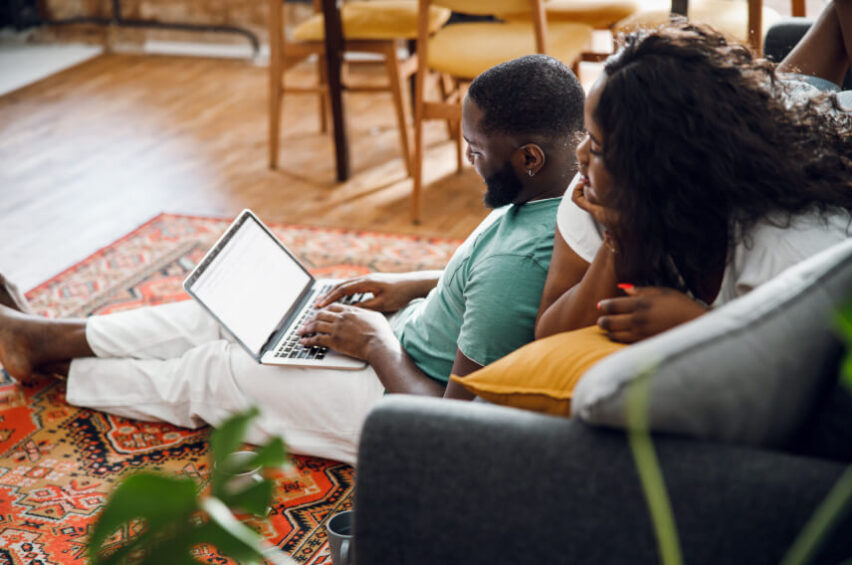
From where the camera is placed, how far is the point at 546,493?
88 centimetres

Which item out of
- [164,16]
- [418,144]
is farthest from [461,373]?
[164,16]

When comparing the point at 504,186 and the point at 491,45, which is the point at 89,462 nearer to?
the point at 504,186

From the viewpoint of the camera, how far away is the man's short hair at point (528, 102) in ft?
4.85

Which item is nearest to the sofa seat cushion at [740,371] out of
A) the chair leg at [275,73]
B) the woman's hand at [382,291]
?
the woman's hand at [382,291]

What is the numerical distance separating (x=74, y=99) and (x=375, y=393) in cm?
339

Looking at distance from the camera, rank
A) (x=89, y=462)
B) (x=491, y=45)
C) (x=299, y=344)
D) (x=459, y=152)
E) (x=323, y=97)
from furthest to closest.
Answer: (x=323, y=97), (x=459, y=152), (x=491, y=45), (x=89, y=462), (x=299, y=344)

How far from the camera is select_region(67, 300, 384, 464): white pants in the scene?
169 centimetres

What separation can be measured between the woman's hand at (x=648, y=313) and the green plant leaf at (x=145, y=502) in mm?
681

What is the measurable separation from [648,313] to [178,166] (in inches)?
112

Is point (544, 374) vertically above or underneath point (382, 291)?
above

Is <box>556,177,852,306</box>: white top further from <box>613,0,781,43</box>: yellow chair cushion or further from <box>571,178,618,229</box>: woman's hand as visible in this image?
<box>613,0,781,43</box>: yellow chair cushion

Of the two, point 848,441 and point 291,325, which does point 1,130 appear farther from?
point 848,441

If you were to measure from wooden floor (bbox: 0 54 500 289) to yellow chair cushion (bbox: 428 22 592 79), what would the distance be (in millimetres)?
507

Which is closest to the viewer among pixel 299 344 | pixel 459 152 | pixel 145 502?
pixel 145 502
